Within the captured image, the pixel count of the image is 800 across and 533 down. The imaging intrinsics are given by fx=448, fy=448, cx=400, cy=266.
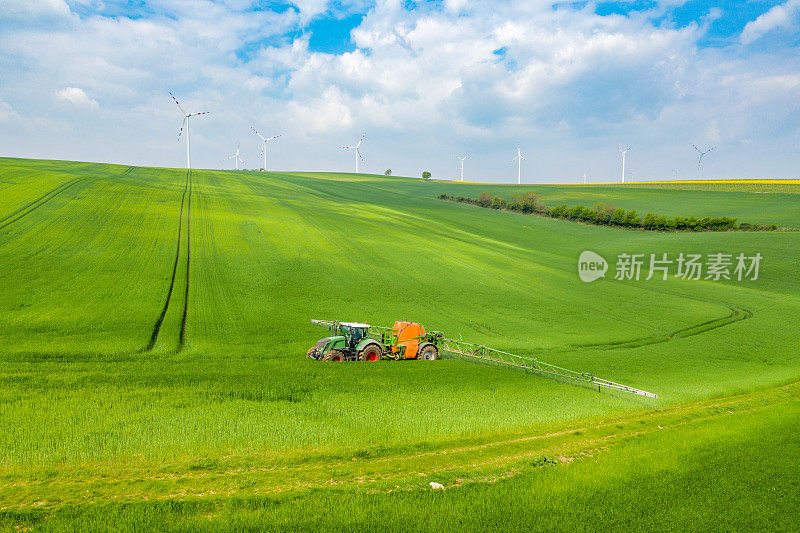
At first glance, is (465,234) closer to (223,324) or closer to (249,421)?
(223,324)

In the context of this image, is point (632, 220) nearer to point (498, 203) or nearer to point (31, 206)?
point (498, 203)

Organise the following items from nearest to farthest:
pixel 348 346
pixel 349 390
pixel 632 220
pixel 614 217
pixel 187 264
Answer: pixel 349 390, pixel 348 346, pixel 187 264, pixel 632 220, pixel 614 217

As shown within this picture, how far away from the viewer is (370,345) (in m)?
24.3

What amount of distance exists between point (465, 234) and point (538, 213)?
129 ft

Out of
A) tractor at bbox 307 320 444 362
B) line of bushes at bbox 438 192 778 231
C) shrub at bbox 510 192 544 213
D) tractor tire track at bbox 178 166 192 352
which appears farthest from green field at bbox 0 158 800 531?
shrub at bbox 510 192 544 213

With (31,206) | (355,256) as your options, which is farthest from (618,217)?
(31,206)

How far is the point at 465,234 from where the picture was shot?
255 feet

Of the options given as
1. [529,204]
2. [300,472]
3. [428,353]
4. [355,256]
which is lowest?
[428,353]

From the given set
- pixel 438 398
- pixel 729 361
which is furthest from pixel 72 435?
pixel 729 361

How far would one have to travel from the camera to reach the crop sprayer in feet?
77.8

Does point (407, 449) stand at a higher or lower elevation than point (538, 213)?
lower

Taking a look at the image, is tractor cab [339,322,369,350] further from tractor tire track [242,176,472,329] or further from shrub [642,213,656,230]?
shrub [642,213,656,230]

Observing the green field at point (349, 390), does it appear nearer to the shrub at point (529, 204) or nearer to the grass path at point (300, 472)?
the grass path at point (300, 472)

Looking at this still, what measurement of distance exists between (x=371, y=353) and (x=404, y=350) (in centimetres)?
204
